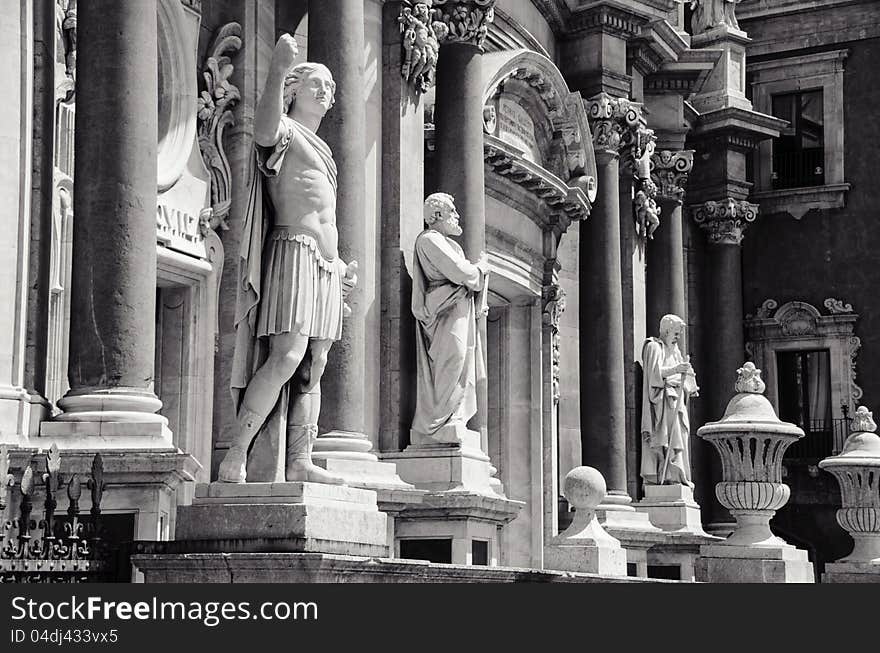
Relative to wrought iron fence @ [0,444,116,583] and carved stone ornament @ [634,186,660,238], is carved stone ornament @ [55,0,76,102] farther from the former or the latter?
carved stone ornament @ [634,186,660,238]

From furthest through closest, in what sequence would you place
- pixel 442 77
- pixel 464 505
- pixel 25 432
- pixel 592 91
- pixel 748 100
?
pixel 748 100 < pixel 592 91 < pixel 442 77 < pixel 464 505 < pixel 25 432

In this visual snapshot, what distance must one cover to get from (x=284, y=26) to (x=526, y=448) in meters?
8.84

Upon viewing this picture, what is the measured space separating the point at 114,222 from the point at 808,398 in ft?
79.2

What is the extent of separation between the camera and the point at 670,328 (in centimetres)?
2786

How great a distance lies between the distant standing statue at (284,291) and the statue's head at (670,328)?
55.3ft

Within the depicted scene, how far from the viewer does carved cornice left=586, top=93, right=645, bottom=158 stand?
88.9 feet

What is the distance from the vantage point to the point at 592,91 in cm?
2742

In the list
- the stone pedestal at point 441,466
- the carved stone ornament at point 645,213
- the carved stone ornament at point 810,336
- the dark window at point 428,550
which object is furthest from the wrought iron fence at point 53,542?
the carved stone ornament at point 810,336

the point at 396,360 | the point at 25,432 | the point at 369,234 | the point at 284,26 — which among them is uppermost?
the point at 284,26

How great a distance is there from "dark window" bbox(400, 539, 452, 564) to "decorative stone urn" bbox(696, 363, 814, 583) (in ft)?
10.7

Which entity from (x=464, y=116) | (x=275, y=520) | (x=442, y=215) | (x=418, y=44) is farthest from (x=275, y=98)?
(x=464, y=116)

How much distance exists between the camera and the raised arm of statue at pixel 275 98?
36.0 ft
